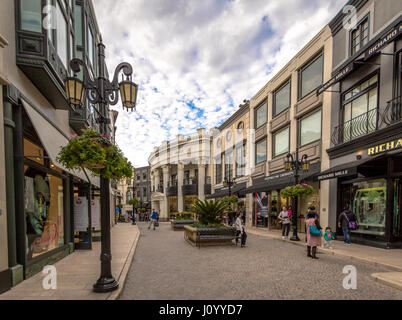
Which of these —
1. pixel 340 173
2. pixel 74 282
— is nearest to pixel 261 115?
pixel 340 173

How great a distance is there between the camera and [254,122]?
21.7 metres

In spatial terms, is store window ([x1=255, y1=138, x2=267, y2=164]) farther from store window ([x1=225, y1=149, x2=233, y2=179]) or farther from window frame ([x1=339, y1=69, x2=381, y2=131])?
window frame ([x1=339, y1=69, x2=381, y2=131])

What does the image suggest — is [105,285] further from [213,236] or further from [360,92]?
[360,92]

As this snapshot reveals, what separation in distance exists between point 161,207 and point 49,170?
111ft

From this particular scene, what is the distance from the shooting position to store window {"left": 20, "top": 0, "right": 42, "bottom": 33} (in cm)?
599

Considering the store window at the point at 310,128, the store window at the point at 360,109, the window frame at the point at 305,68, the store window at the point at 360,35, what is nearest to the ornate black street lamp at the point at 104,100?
the store window at the point at 360,109

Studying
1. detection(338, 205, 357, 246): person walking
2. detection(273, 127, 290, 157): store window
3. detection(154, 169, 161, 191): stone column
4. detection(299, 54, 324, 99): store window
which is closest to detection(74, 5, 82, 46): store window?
detection(299, 54, 324, 99): store window

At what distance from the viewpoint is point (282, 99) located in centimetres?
1764

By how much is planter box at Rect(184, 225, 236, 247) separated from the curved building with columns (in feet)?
75.3

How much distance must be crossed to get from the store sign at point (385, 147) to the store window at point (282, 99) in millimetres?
7908

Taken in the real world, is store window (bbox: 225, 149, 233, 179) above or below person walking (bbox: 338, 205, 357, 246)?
above

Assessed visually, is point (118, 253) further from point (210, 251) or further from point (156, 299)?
point (156, 299)

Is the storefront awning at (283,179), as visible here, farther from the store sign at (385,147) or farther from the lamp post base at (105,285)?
the lamp post base at (105,285)

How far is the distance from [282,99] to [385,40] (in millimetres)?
9221
